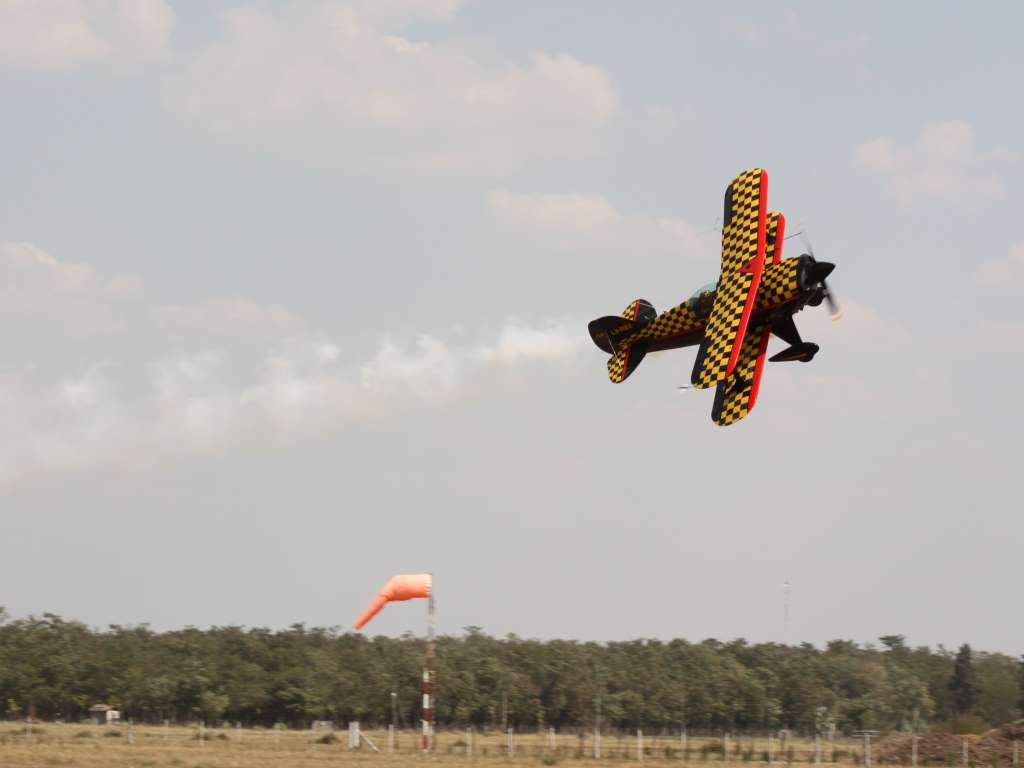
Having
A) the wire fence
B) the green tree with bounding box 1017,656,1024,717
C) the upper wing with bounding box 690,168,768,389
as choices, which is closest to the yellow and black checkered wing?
the upper wing with bounding box 690,168,768,389

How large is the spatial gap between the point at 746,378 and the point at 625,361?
280 inches

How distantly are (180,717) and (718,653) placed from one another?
132ft

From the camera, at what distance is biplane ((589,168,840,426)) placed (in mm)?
29578

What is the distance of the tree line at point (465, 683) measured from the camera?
3167 inches

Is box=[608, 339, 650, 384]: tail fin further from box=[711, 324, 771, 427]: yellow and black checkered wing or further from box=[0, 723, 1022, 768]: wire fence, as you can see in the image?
box=[0, 723, 1022, 768]: wire fence

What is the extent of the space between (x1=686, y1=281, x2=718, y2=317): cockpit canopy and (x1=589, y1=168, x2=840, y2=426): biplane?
0.03m

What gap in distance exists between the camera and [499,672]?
84875 millimetres

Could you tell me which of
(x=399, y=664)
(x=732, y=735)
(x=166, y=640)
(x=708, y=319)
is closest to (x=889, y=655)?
(x=732, y=735)

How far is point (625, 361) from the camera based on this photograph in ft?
121

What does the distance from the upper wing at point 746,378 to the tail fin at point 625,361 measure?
18.7 feet

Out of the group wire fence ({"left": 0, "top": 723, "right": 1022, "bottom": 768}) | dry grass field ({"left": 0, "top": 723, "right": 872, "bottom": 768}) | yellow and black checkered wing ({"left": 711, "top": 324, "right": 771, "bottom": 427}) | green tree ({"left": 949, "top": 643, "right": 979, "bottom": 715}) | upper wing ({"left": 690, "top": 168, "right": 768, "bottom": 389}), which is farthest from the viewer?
green tree ({"left": 949, "top": 643, "right": 979, "bottom": 715})

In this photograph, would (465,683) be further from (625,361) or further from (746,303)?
(746,303)

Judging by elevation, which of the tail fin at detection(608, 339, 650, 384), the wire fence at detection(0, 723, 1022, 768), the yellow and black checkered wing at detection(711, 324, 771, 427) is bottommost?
the wire fence at detection(0, 723, 1022, 768)

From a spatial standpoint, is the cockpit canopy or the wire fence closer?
the cockpit canopy
